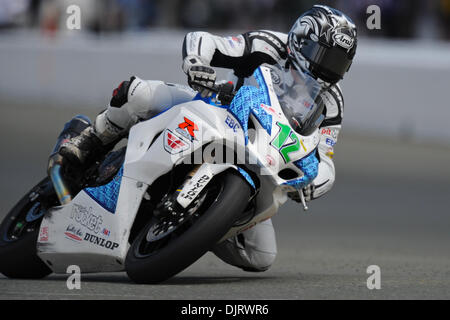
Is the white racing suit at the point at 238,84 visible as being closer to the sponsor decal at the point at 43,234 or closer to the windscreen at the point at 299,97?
the windscreen at the point at 299,97

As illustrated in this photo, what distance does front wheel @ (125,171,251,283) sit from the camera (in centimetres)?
540

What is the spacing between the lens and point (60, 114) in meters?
18.4

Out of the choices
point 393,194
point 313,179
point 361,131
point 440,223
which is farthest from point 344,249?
point 361,131

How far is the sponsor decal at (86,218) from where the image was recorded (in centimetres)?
597

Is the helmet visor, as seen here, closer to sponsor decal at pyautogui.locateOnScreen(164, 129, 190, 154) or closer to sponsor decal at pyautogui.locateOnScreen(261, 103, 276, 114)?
sponsor decal at pyautogui.locateOnScreen(261, 103, 276, 114)

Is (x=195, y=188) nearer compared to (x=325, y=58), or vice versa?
(x=195, y=188)

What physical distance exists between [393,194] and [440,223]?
203cm

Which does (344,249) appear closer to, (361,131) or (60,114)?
(361,131)

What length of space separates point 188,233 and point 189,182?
1.00ft

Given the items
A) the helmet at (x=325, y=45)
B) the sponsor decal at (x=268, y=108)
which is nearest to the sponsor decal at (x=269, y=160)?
the sponsor decal at (x=268, y=108)

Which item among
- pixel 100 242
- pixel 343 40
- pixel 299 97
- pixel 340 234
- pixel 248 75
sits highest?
pixel 343 40

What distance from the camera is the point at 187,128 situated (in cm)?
580

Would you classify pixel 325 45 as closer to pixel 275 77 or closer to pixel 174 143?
pixel 275 77

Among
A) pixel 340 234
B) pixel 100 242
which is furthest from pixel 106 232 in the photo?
pixel 340 234
